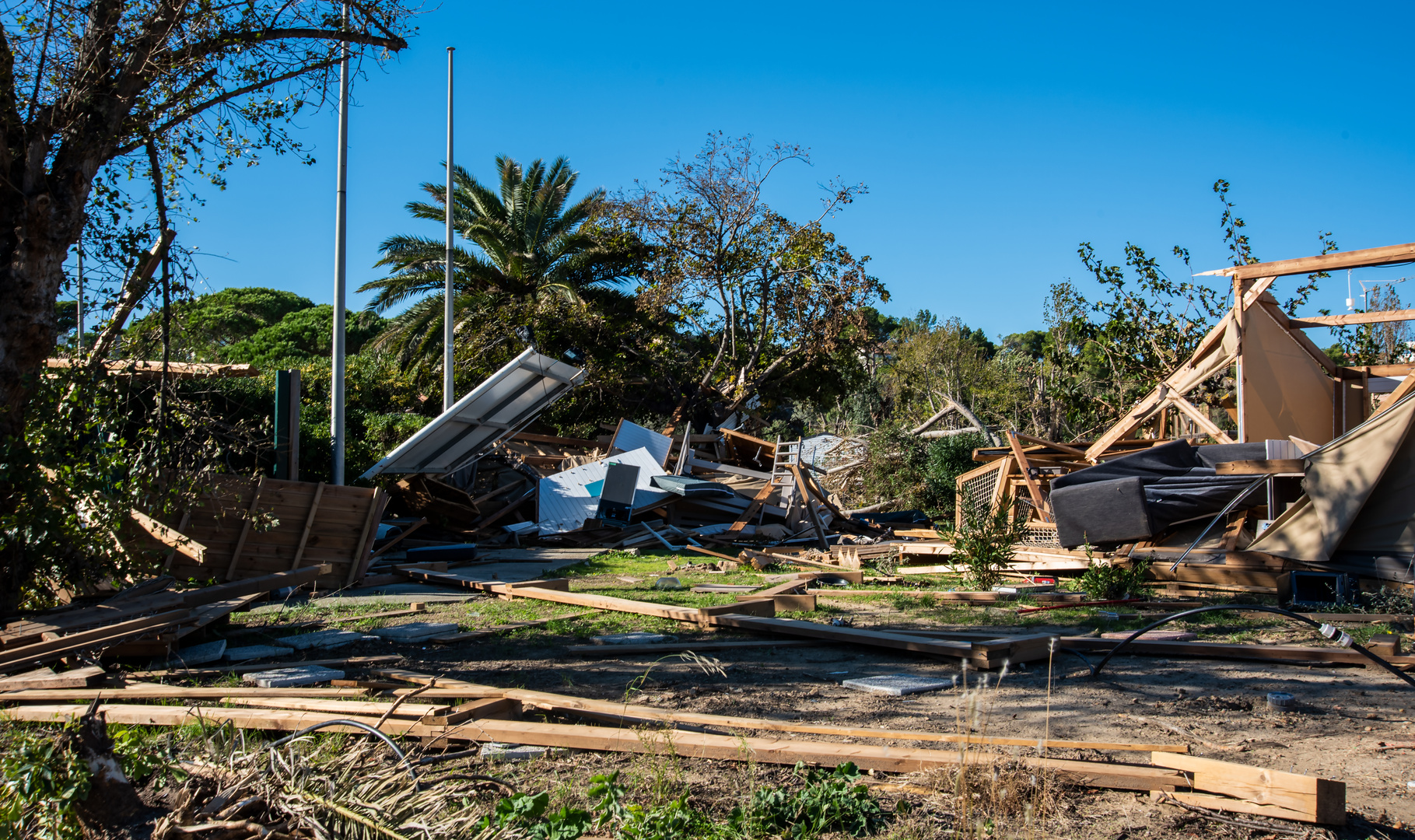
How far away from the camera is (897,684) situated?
5.33 meters

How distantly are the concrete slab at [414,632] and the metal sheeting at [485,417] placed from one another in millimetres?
6132

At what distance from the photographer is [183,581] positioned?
8078 millimetres

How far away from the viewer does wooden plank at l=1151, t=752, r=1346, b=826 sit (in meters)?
3.00

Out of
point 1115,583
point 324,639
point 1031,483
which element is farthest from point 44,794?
point 1031,483

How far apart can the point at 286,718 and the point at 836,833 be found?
2.50 metres

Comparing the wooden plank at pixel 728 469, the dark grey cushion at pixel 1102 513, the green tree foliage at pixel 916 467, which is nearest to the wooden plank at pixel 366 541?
the dark grey cushion at pixel 1102 513

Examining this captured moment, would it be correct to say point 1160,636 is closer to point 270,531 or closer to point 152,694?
point 152,694

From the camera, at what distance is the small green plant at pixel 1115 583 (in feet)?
29.4

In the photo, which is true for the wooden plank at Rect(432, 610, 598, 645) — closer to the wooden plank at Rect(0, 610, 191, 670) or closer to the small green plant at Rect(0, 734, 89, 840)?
the wooden plank at Rect(0, 610, 191, 670)

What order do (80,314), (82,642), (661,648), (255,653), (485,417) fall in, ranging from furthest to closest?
(485,417), (80,314), (661,648), (255,653), (82,642)

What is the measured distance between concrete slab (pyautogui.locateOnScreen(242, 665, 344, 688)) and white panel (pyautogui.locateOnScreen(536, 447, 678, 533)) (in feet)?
34.7

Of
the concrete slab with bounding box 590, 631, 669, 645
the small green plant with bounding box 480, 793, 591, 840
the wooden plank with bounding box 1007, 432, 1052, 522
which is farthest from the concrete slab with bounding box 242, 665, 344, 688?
the wooden plank with bounding box 1007, 432, 1052, 522

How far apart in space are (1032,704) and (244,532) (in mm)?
7902

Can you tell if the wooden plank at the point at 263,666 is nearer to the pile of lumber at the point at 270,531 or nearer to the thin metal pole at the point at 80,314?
the pile of lumber at the point at 270,531
